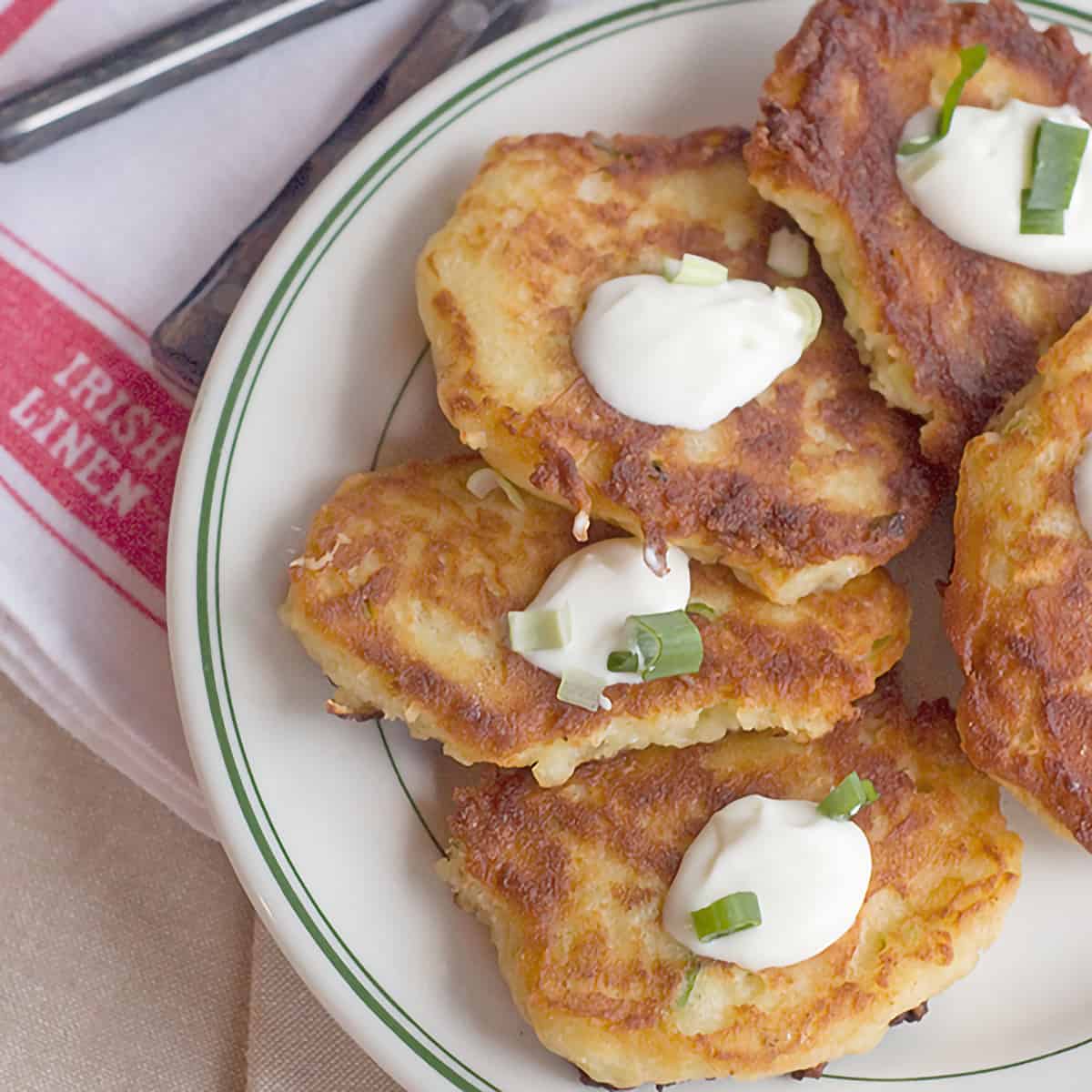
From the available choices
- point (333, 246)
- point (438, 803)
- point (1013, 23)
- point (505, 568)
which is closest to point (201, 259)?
point (333, 246)

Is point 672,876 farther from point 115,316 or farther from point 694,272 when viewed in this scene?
point 115,316

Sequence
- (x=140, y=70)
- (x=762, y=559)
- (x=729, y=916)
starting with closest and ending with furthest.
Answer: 1. (x=729, y=916)
2. (x=762, y=559)
3. (x=140, y=70)

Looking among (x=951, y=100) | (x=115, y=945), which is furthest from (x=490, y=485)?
(x=115, y=945)

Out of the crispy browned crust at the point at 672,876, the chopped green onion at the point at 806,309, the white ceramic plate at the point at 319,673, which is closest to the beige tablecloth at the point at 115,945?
the white ceramic plate at the point at 319,673

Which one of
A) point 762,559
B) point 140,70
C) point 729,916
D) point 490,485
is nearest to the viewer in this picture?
point 729,916

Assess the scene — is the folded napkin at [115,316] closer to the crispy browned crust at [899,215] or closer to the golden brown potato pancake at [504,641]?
the golden brown potato pancake at [504,641]
